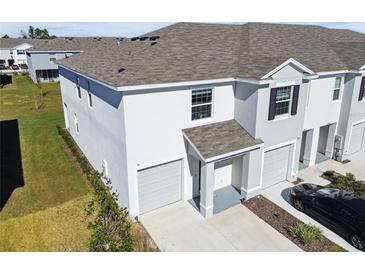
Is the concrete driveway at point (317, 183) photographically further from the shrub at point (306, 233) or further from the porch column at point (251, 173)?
the porch column at point (251, 173)

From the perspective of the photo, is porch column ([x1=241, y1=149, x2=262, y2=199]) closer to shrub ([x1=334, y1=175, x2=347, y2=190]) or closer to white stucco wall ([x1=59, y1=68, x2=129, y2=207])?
shrub ([x1=334, y1=175, x2=347, y2=190])

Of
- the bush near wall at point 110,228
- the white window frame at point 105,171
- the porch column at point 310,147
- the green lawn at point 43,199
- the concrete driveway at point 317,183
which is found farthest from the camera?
the porch column at point 310,147

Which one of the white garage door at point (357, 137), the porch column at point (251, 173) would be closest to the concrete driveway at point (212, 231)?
the porch column at point (251, 173)

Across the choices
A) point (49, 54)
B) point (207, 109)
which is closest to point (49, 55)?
point (49, 54)

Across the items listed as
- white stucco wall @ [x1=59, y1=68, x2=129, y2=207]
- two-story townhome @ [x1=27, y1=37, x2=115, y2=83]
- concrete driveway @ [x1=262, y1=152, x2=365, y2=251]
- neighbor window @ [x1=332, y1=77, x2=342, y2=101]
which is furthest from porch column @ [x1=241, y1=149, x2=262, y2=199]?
two-story townhome @ [x1=27, y1=37, x2=115, y2=83]

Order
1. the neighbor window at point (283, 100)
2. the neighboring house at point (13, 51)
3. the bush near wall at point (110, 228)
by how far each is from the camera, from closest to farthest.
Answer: the bush near wall at point (110, 228), the neighbor window at point (283, 100), the neighboring house at point (13, 51)

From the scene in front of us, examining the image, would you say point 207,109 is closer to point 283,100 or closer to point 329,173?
point 283,100
